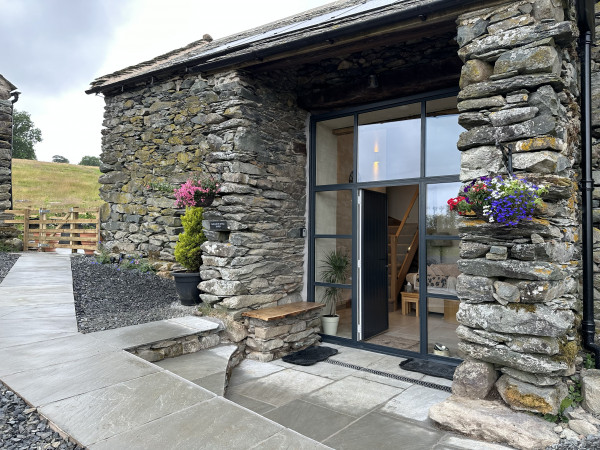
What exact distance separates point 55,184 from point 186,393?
2593cm

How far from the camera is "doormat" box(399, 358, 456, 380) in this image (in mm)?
4240

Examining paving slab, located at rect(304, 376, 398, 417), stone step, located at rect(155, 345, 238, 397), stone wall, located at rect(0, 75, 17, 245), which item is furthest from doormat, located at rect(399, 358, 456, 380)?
stone wall, located at rect(0, 75, 17, 245)

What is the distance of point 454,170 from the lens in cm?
463

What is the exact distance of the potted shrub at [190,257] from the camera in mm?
5223

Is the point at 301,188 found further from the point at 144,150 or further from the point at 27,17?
the point at 27,17

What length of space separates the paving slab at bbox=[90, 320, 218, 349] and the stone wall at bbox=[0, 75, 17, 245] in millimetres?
7693

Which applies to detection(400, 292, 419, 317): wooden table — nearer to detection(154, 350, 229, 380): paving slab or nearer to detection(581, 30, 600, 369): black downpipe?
detection(581, 30, 600, 369): black downpipe

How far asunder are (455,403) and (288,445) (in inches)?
70.1

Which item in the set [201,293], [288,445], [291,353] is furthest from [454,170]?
[288,445]

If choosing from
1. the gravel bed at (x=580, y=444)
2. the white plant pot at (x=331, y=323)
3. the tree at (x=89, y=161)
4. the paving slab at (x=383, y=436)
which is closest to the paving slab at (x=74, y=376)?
the paving slab at (x=383, y=436)

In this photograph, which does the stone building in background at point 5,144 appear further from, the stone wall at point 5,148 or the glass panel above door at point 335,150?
the glass panel above door at point 335,150

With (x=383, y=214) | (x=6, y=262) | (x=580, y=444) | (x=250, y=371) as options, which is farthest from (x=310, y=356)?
(x=6, y=262)

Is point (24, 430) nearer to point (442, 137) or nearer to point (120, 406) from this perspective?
point (120, 406)

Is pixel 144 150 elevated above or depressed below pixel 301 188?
above
